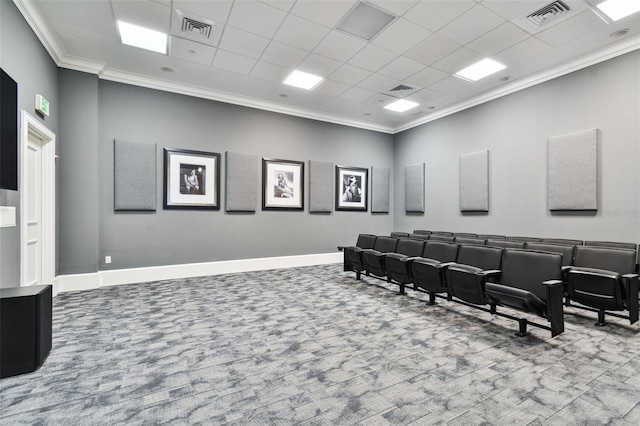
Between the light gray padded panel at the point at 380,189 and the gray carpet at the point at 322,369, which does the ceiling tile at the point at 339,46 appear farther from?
the light gray padded panel at the point at 380,189

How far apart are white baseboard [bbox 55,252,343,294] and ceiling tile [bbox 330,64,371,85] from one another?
388 centimetres

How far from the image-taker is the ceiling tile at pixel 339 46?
4223 mm

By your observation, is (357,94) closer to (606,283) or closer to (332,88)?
(332,88)

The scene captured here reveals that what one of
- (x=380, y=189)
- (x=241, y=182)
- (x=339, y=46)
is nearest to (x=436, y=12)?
(x=339, y=46)

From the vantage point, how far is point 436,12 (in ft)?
12.1

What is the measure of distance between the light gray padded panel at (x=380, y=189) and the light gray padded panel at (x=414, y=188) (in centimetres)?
53

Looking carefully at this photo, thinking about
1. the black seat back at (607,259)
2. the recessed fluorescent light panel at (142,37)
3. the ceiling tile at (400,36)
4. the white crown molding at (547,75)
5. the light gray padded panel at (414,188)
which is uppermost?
the recessed fluorescent light panel at (142,37)

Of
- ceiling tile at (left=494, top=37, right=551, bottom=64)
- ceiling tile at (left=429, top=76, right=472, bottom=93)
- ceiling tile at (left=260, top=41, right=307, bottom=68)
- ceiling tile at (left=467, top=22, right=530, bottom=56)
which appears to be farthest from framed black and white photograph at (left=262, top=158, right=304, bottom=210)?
ceiling tile at (left=494, top=37, right=551, bottom=64)

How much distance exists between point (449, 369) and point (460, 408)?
0.49 meters

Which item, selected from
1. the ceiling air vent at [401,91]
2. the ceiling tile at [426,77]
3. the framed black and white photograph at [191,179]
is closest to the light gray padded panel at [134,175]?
the framed black and white photograph at [191,179]

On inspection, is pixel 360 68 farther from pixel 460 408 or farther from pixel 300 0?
pixel 460 408

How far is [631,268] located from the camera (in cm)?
321

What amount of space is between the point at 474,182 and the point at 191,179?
18.9 ft

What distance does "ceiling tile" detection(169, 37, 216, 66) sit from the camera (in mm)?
4387
